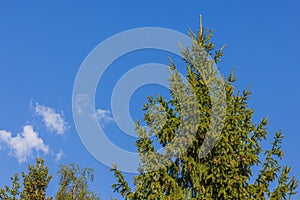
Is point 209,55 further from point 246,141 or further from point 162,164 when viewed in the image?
point 162,164

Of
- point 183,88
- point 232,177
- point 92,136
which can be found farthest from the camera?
point 92,136

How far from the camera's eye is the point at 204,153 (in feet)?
44.8

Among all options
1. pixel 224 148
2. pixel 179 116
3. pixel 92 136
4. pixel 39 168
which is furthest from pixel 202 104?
pixel 39 168

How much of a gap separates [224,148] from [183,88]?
9.10ft

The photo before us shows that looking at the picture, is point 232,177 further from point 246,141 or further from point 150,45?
point 150,45

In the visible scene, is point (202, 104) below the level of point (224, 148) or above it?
above

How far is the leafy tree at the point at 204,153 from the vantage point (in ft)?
43.1

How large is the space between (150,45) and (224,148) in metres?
7.50

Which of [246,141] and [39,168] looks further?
[39,168]

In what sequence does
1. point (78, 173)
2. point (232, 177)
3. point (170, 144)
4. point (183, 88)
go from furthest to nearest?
point (78, 173), point (183, 88), point (170, 144), point (232, 177)

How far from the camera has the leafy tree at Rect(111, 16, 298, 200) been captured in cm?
1314

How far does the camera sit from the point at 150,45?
19266mm

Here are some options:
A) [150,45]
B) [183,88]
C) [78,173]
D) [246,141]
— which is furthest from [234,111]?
[78,173]

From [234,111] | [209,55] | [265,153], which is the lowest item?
[265,153]
